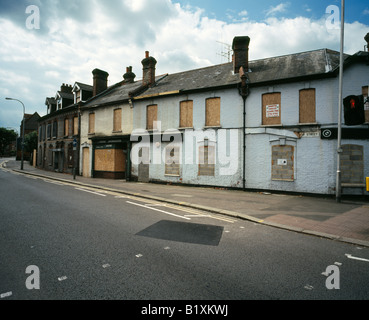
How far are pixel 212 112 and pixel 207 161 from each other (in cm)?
335

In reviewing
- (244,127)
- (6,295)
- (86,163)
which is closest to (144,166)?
(86,163)

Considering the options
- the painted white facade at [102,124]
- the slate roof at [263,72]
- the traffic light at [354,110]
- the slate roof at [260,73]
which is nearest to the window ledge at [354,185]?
the slate roof at [260,73]

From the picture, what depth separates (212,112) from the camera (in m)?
14.4

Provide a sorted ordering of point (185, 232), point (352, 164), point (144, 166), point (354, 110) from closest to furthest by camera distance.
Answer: point (185, 232), point (354, 110), point (352, 164), point (144, 166)

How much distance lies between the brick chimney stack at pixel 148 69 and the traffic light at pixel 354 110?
16.2 m

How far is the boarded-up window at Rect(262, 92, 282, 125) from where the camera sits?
1258 cm

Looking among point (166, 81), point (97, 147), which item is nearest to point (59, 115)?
point (97, 147)

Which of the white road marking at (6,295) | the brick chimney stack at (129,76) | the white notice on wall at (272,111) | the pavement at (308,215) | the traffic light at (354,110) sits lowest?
the pavement at (308,215)

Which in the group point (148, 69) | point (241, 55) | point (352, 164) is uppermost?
point (148, 69)

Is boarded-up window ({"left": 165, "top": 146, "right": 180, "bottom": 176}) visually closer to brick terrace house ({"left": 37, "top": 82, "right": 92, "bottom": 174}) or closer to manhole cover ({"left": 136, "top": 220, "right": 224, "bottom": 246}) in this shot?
manhole cover ({"left": 136, "top": 220, "right": 224, "bottom": 246})

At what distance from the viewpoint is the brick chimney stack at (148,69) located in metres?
19.1

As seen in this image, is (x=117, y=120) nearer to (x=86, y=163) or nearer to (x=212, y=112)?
(x=86, y=163)

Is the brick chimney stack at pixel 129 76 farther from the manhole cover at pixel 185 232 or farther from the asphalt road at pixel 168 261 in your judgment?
the manhole cover at pixel 185 232
